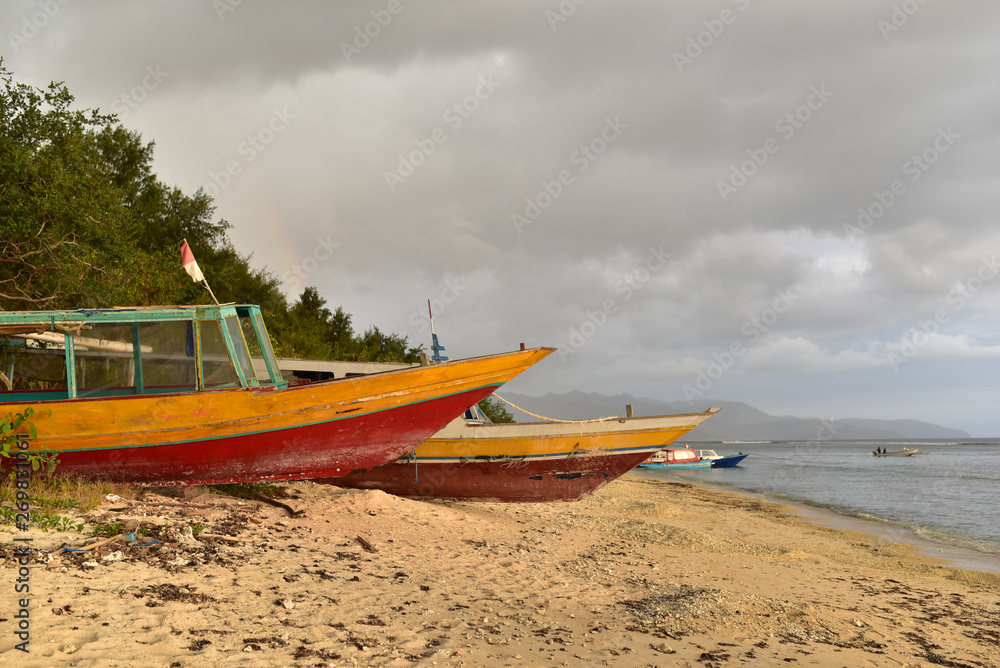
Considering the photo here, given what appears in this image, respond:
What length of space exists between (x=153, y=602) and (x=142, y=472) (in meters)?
4.40

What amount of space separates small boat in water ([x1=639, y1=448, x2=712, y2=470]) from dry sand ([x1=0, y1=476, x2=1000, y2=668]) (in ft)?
108

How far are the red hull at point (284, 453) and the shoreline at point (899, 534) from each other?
12.2 meters

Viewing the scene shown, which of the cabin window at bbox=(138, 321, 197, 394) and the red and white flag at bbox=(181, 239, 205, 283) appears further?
the red and white flag at bbox=(181, 239, 205, 283)

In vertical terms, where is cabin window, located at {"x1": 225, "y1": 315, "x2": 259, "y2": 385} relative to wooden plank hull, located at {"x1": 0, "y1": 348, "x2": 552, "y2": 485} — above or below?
above

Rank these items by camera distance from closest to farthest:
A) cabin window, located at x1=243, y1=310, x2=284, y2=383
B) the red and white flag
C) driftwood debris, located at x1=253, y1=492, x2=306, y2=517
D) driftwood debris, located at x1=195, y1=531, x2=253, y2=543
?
1. driftwood debris, located at x1=195, y1=531, x2=253, y2=543
2. driftwood debris, located at x1=253, y1=492, x2=306, y2=517
3. the red and white flag
4. cabin window, located at x1=243, y1=310, x2=284, y2=383

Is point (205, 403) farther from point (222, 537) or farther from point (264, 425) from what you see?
point (222, 537)

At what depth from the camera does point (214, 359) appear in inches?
367

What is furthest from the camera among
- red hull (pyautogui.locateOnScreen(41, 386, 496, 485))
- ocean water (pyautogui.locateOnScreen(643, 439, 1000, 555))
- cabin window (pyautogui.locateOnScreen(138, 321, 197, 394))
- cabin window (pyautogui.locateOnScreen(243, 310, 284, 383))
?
ocean water (pyautogui.locateOnScreen(643, 439, 1000, 555))

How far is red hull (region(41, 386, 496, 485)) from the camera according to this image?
29.3 feet

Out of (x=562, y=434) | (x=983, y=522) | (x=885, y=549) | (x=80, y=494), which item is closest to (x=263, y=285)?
(x=562, y=434)

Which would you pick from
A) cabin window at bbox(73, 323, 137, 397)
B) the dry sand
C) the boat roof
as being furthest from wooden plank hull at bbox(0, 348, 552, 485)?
the boat roof

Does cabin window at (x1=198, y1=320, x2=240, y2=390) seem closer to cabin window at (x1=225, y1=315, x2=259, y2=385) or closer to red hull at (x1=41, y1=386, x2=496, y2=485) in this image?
cabin window at (x1=225, y1=315, x2=259, y2=385)

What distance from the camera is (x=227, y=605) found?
218 inches

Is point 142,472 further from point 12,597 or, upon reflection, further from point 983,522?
point 983,522
